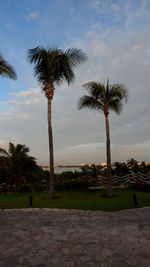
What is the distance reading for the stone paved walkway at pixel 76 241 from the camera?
333 centimetres

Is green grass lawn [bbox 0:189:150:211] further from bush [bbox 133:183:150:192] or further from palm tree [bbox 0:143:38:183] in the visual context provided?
palm tree [bbox 0:143:38:183]

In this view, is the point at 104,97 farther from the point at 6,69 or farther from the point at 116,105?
the point at 6,69

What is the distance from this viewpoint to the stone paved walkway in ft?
10.9

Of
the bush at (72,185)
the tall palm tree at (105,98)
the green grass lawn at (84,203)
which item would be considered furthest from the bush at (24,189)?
the tall palm tree at (105,98)

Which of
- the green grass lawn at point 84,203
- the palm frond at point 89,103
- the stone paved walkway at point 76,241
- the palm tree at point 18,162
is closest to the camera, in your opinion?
the stone paved walkway at point 76,241

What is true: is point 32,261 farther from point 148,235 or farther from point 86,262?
point 148,235

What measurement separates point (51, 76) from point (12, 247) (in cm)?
1062

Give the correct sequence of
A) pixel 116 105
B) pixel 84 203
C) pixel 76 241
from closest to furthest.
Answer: pixel 76 241
pixel 84 203
pixel 116 105

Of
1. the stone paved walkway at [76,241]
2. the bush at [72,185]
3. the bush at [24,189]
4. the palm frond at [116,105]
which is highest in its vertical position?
the palm frond at [116,105]

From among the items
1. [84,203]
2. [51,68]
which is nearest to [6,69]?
[51,68]

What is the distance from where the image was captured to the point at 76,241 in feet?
13.9

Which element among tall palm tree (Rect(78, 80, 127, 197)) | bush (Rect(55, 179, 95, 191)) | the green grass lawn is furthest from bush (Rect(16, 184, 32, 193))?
tall palm tree (Rect(78, 80, 127, 197))

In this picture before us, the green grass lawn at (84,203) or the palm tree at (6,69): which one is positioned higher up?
the palm tree at (6,69)

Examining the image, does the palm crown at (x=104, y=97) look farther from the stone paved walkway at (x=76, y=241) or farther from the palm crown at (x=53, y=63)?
the stone paved walkway at (x=76, y=241)
